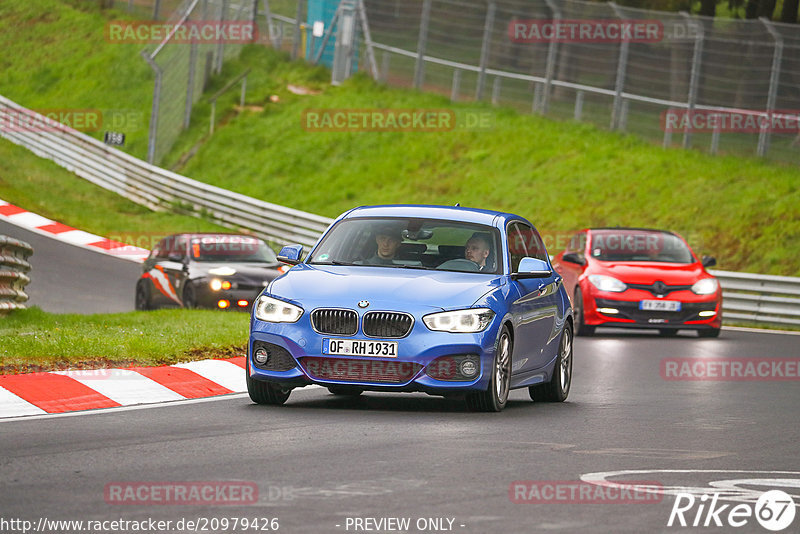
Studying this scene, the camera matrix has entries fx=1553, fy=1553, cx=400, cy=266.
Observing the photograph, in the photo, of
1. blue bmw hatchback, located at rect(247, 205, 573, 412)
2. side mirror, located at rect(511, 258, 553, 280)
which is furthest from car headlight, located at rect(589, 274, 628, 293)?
side mirror, located at rect(511, 258, 553, 280)

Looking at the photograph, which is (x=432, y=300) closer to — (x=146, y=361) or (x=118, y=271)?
(x=146, y=361)

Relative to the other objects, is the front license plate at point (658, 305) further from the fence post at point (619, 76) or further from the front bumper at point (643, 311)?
the fence post at point (619, 76)

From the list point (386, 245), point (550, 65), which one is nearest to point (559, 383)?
point (386, 245)

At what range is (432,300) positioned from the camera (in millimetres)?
11102

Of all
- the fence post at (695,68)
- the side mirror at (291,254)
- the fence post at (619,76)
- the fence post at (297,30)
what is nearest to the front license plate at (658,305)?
the side mirror at (291,254)

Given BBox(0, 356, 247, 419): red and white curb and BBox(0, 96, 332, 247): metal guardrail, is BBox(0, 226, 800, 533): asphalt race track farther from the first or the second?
BBox(0, 96, 332, 247): metal guardrail

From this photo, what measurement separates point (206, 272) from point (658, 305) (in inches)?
254

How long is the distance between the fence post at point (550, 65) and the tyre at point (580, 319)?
15.5 m

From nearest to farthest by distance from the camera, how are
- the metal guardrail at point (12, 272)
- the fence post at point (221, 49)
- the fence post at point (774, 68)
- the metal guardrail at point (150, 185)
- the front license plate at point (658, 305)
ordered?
the metal guardrail at point (12, 272), the front license plate at point (658, 305), the fence post at point (774, 68), the metal guardrail at point (150, 185), the fence post at point (221, 49)

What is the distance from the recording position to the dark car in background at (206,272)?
21.7 meters

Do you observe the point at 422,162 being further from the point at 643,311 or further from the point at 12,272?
the point at 12,272

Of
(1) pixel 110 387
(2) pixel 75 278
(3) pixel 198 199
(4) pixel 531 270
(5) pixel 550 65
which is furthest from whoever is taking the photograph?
(5) pixel 550 65

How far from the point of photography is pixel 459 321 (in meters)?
11.1

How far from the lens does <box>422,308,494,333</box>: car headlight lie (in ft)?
36.1
